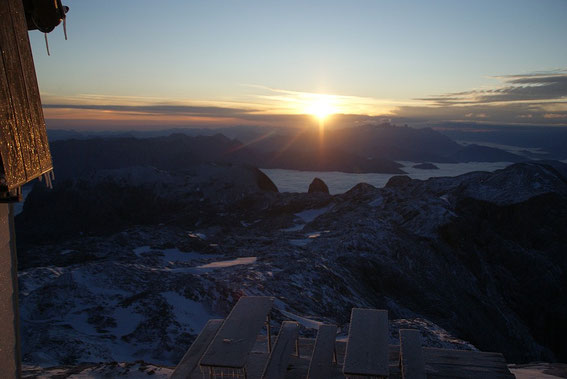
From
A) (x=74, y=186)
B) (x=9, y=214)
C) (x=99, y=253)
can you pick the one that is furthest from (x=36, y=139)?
(x=74, y=186)

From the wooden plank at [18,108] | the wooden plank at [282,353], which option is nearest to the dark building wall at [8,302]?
the wooden plank at [18,108]

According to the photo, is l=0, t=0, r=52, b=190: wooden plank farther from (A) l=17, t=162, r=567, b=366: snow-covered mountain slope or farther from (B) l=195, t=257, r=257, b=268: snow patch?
(B) l=195, t=257, r=257, b=268: snow patch

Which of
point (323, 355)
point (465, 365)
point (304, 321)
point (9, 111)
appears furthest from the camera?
point (304, 321)

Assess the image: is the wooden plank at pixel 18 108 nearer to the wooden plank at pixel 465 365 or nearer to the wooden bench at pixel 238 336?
the wooden bench at pixel 238 336

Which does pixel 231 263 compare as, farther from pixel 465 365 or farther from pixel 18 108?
pixel 18 108

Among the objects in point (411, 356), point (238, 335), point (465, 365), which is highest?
point (238, 335)

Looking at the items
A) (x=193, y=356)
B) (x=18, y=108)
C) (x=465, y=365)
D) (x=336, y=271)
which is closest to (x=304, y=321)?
(x=336, y=271)
